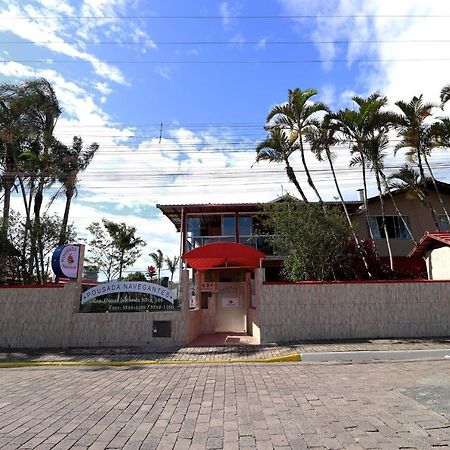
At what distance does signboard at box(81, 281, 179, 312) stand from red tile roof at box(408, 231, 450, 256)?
995cm

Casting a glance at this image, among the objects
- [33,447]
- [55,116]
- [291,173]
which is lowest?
[33,447]

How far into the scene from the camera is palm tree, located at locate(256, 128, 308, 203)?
19.0m

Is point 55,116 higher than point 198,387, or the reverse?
point 55,116

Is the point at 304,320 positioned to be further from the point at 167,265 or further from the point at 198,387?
the point at 167,265

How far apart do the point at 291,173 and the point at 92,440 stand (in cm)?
1616

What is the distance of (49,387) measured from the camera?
25.3 ft

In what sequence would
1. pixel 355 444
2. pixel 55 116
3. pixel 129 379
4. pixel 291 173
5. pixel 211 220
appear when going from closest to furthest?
pixel 355 444 < pixel 129 379 < pixel 291 173 < pixel 55 116 < pixel 211 220

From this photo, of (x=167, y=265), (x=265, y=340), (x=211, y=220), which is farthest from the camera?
(x=167, y=265)

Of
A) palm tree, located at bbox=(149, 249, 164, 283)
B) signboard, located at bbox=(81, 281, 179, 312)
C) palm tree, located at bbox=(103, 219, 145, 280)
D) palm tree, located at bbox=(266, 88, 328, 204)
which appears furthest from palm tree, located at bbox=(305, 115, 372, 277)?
palm tree, located at bbox=(149, 249, 164, 283)

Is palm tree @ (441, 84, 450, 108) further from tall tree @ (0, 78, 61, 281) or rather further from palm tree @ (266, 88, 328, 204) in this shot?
tall tree @ (0, 78, 61, 281)

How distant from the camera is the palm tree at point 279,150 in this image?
1900cm

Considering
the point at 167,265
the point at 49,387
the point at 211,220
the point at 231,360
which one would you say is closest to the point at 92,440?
the point at 49,387

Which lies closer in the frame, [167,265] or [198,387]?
[198,387]

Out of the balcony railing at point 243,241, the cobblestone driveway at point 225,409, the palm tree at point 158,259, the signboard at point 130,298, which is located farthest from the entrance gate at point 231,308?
the palm tree at point 158,259
